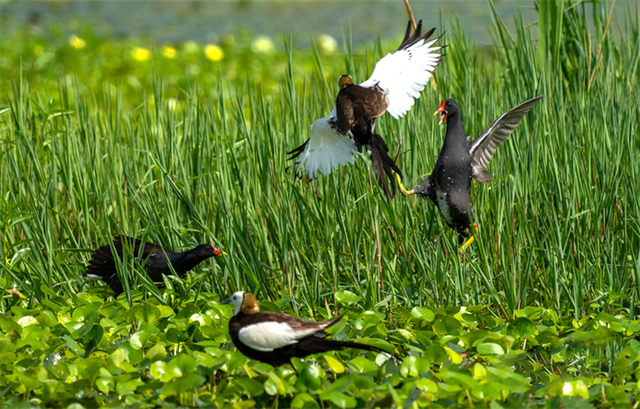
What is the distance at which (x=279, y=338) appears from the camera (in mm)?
2104

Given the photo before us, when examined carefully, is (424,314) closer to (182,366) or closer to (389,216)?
(389,216)

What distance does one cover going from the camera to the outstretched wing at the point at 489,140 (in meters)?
2.46

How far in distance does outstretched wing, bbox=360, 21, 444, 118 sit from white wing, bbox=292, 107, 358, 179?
0.19m

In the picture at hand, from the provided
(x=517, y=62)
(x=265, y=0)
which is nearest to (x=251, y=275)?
(x=517, y=62)

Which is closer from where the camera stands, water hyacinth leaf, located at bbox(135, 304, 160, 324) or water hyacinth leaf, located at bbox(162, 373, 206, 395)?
water hyacinth leaf, located at bbox(162, 373, 206, 395)

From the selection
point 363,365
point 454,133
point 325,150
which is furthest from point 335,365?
point 454,133

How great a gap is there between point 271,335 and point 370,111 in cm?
82

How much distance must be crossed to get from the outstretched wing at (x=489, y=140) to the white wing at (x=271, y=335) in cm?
97

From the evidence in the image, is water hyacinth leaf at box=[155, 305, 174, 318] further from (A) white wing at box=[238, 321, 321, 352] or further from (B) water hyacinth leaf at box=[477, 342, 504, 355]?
(B) water hyacinth leaf at box=[477, 342, 504, 355]

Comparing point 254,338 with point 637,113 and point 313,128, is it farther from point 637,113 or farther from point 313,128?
point 637,113

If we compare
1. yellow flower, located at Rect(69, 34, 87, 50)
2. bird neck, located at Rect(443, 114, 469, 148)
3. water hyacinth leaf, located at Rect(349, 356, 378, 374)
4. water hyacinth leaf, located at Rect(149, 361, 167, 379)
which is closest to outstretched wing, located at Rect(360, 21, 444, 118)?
bird neck, located at Rect(443, 114, 469, 148)

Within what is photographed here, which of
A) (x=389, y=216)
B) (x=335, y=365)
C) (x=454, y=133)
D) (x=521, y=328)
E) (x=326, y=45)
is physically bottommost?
(x=521, y=328)

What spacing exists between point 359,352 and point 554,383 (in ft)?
2.29

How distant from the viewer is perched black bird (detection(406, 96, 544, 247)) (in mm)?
2418
